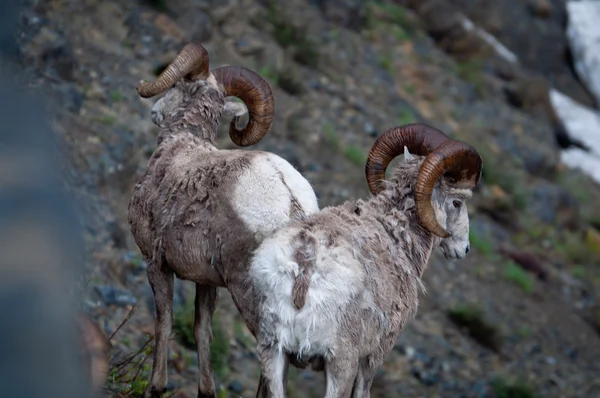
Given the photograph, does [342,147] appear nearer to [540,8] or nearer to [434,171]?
[434,171]

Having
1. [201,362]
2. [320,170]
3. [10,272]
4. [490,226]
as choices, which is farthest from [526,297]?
[10,272]

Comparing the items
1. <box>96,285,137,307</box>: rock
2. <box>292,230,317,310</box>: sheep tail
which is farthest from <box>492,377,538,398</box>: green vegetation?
<box>292,230,317,310</box>: sheep tail

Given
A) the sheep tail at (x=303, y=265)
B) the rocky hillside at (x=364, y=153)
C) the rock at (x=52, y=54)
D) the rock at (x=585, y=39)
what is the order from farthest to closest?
1. the rock at (x=585, y=39)
2. the rock at (x=52, y=54)
3. the rocky hillside at (x=364, y=153)
4. the sheep tail at (x=303, y=265)

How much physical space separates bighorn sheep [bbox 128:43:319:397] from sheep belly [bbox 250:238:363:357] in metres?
0.29

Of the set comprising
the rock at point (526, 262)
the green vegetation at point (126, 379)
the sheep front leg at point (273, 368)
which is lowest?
the rock at point (526, 262)

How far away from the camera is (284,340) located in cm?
573

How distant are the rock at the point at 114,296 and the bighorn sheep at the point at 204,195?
2.56 m

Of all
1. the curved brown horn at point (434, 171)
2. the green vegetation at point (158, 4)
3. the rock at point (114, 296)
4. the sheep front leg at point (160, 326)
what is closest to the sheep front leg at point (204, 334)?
the sheep front leg at point (160, 326)

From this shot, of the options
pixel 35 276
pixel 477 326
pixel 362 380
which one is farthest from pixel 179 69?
pixel 477 326

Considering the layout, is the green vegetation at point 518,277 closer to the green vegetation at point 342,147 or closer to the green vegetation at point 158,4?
the green vegetation at point 342,147

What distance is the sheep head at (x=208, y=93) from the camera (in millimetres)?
7609

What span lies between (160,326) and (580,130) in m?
20.2

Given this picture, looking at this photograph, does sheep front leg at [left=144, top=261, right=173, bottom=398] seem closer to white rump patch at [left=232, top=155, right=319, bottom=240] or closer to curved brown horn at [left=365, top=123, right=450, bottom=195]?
white rump patch at [left=232, top=155, right=319, bottom=240]

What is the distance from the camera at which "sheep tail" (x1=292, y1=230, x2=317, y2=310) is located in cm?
563
